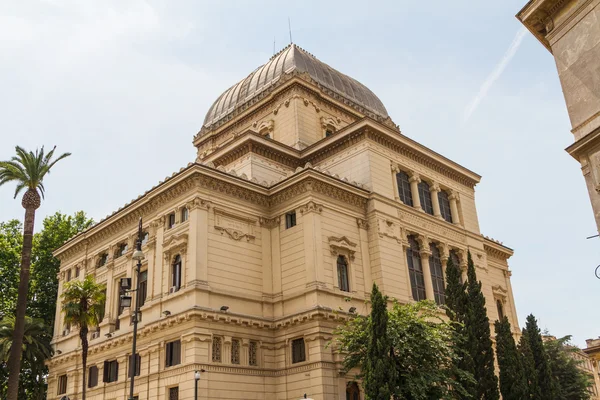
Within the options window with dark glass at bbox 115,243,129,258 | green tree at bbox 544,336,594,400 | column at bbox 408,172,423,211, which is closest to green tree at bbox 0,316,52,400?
window with dark glass at bbox 115,243,129,258

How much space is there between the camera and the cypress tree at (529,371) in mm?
30016

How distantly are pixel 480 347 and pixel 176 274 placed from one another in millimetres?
16037

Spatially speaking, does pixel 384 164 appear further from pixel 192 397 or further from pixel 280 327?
pixel 192 397

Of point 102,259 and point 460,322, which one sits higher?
point 102,259

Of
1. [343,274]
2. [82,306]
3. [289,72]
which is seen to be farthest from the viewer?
[289,72]

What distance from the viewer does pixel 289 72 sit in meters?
45.5

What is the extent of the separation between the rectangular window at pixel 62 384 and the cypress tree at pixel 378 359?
22.5 metres

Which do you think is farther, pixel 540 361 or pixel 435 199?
pixel 435 199

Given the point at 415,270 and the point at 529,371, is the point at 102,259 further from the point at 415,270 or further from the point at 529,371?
the point at 529,371

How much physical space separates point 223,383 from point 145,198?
12.3 metres

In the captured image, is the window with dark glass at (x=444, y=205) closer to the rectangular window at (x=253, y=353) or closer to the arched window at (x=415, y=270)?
the arched window at (x=415, y=270)

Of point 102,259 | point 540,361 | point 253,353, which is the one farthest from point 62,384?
point 540,361

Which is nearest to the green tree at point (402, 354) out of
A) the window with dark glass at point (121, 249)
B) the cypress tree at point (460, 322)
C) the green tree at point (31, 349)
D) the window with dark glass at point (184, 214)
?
the cypress tree at point (460, 322)

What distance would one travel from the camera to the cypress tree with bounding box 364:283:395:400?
920 inches
